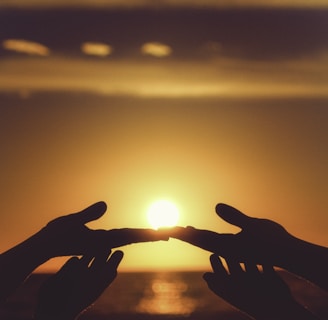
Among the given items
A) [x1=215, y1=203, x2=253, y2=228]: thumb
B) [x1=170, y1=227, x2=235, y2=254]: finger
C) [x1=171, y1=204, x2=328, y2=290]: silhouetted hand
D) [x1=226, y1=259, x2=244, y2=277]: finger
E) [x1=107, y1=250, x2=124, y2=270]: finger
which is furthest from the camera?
[x1=107, y1=250, x2=124, y2=270]: finger

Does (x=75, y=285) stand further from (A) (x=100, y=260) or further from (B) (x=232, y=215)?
(B) (x=232, y=215)

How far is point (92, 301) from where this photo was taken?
13.0 feet

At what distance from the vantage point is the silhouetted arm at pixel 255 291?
3.57 metres

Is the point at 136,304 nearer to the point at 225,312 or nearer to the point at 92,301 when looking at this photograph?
the point at 225,312

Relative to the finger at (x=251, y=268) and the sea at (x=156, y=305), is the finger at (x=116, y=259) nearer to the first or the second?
the finger at (x=251, y=268)

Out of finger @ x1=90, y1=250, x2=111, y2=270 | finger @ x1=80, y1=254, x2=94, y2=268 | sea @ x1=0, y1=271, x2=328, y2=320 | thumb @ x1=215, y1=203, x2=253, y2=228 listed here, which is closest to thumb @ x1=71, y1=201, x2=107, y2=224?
finger @ x1=80, y1=254, x2=94, y2=268

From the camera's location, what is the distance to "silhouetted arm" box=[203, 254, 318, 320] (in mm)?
3566

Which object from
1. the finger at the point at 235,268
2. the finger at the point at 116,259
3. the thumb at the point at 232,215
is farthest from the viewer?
the finger at the point at 116,259

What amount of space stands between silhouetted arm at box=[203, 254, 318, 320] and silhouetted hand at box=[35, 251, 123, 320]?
0.53m

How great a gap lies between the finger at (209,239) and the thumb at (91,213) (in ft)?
1.86

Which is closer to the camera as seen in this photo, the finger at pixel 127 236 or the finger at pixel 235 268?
the finger at pixel 235 268

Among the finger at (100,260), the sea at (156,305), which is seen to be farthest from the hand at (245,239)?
the sea at (156,305)

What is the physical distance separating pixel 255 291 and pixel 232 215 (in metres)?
0.37

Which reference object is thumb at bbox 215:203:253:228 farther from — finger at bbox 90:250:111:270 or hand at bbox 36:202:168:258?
finger at bbox 90:250:111:270
